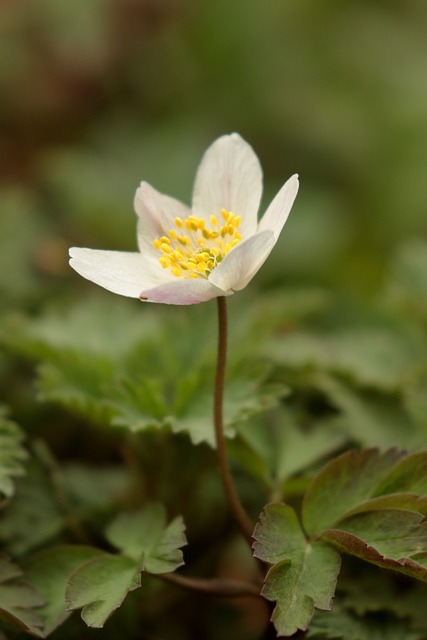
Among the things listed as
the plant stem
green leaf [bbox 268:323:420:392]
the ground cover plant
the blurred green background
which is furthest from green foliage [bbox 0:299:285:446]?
the blurred green background

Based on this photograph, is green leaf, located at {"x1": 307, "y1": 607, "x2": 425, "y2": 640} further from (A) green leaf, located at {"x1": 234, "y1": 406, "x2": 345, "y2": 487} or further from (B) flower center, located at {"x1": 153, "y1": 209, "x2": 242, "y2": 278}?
(B) flower center, located at {"x1": 153, "y1": 209, "x2": 242, "y2": 278}

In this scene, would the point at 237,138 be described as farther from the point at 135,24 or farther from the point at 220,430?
the point at 135,24

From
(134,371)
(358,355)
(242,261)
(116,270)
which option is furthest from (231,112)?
(242,261)

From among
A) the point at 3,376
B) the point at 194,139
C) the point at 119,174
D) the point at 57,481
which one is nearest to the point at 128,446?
the point at 57,481

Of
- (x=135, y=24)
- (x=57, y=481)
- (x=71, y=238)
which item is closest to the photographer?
(x=57, y=481)

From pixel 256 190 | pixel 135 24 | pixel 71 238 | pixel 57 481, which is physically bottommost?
pixel 57 481

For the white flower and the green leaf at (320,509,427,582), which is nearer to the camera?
the green leaf at (320,509,427,582)
